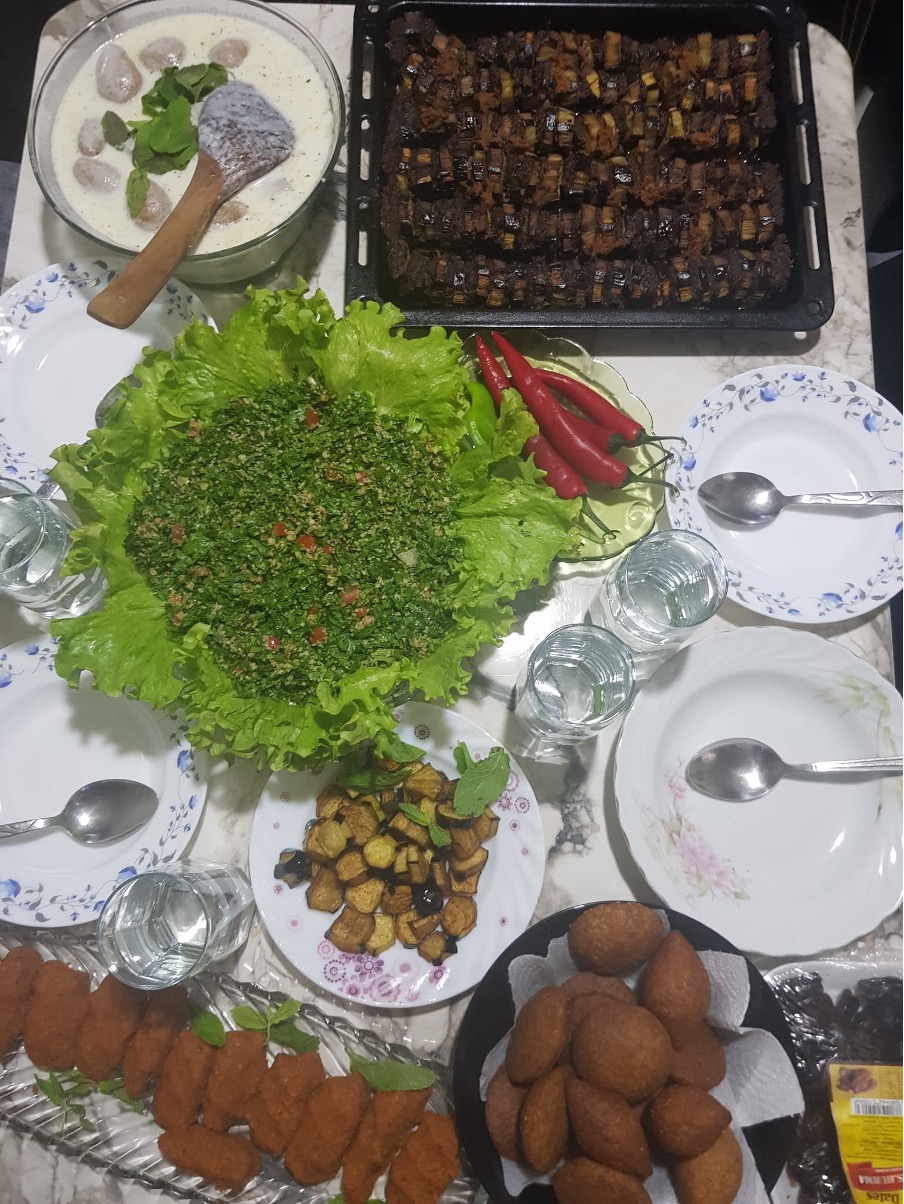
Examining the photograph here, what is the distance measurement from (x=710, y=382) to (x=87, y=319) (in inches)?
49.8

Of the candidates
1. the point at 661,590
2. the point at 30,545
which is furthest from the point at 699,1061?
the point at 30,545

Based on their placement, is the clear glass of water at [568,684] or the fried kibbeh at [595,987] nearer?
the fried kibbeh at [595,987]

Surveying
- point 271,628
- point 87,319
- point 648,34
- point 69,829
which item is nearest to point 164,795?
point 69,829

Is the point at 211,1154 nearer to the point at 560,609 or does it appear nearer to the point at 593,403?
the point at 560,609

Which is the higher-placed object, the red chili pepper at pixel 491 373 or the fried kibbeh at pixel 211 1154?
the red chili pepper at pixel 491 373

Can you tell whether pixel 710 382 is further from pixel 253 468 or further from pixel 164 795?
pixel 164 795

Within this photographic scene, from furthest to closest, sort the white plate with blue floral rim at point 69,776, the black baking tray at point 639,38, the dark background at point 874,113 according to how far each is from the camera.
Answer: the dark background at point 874,113 < the black baking tray at point 639,38 < the white plate with blue floral rim at point 69,776

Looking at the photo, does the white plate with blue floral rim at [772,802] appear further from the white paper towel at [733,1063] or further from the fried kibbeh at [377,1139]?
the fried kibbeh at [377,1139]

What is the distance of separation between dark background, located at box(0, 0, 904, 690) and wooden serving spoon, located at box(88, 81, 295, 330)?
0.70 meters

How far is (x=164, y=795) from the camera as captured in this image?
4.47 ft

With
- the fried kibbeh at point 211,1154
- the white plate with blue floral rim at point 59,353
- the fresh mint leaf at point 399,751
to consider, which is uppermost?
the white plate with blue floral rim at point 59,353

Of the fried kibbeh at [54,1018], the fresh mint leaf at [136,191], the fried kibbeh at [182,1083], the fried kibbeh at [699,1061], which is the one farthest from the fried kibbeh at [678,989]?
the fresh mint leaf at [136,191]

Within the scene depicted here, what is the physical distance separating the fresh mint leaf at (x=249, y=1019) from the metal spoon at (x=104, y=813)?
359 millimetres

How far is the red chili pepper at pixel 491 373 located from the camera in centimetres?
149
